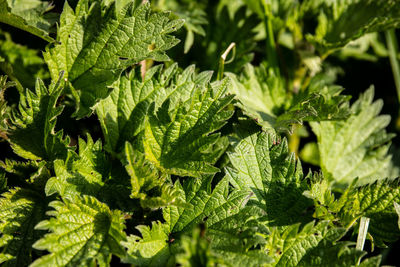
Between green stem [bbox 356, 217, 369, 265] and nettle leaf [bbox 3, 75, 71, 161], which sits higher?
nettle leaf [bbox 3, 75, 71, 161]

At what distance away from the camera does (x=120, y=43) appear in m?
2.01

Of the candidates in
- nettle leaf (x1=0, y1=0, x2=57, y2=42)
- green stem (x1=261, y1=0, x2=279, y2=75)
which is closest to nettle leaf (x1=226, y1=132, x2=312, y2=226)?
green stem (x1=261, y1=0, x2=279, y2=75)

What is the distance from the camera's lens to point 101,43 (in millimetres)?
2025

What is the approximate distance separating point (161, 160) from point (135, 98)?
401 mm

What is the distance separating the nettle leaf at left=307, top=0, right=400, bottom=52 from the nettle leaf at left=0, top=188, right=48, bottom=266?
76.5 inches

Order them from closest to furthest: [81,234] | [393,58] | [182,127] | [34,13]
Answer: [81,234] < [182,127] < [34,13] < [393,58]

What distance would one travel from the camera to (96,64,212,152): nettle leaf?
1.98 m

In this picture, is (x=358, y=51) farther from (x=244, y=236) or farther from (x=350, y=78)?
(x=244, y=236)

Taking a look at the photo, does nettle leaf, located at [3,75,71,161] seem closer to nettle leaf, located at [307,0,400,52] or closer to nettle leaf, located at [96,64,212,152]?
nettle leaf, located at [96,64,212,152]

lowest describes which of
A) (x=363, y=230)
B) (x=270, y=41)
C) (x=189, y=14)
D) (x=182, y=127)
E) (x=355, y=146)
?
(x=363, y=230)

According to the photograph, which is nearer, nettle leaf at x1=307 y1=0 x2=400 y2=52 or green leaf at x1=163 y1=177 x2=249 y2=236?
green leaf at x1=163 y1=177 x2=249 y2=236

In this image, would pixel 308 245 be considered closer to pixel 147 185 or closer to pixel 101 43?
pixel 147 185

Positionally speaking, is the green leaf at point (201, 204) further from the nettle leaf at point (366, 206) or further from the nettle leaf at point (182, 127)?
the nettle leaf at point (366, 206)

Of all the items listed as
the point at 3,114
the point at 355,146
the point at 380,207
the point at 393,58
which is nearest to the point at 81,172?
the point at 3,114
